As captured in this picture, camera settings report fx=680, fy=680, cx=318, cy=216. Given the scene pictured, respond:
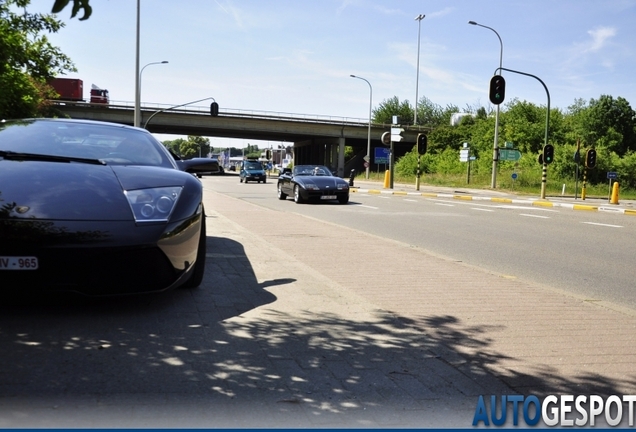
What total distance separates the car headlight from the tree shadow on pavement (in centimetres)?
71

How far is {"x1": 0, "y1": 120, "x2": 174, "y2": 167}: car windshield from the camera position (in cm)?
519

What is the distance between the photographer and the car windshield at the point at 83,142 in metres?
5.19

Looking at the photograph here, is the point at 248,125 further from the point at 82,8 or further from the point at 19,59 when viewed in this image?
the point at 82,8

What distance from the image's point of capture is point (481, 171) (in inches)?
2167

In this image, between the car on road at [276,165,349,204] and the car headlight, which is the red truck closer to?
the car on road at [276,165,349,204]

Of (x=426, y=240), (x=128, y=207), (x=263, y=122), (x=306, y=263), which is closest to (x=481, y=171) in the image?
(x=263, y=122)

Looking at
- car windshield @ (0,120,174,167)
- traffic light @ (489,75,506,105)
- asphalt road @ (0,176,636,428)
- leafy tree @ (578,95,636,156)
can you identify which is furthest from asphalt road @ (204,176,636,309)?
leafy tree @ (578,95,636,156)

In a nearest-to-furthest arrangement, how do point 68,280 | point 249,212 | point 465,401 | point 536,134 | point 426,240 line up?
point 465,401 < point 68,280 < point 426,240 < point 249,212 < point 536,134

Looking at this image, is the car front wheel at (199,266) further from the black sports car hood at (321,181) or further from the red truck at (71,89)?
the red truck at (71,89)

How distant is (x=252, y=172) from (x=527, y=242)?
1521 inches

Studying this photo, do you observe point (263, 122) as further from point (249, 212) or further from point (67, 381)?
point (67, 381)

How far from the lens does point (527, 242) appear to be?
11484mm

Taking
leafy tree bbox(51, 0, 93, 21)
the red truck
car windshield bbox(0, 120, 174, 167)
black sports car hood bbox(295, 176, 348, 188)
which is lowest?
black sports car hood bbox(295, 176, 348, 188)

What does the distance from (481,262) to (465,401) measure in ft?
18.9
